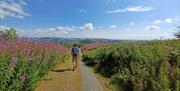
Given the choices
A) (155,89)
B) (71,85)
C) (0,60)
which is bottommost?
(71,85)

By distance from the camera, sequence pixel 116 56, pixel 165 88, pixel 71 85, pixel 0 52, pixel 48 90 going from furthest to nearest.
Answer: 1. pixel 116 56
2. pixel 71 85
3. pixel 48 90
4. pixel 0 52
5. pixel 165 88

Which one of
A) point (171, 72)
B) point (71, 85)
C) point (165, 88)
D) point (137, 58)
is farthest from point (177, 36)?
point (165, 88)

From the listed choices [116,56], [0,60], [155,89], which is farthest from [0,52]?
[116,56]

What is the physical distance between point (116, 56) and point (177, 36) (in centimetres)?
439

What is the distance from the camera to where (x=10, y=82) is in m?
9.20

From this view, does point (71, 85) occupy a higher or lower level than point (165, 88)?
lower

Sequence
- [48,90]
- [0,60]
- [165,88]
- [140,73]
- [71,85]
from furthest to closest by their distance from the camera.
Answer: [71,85] → [48,90] → [140,73] → [0,60] → [165,88]

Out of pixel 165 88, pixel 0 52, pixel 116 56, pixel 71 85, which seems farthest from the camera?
pixel 116 56

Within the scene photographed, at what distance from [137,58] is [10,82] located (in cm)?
751

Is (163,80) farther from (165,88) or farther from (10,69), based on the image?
(10,69)

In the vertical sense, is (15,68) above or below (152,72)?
above

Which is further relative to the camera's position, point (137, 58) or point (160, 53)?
point (137, 58)

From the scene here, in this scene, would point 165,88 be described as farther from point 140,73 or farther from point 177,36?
point 177,36

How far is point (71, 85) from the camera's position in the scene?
573 inches
